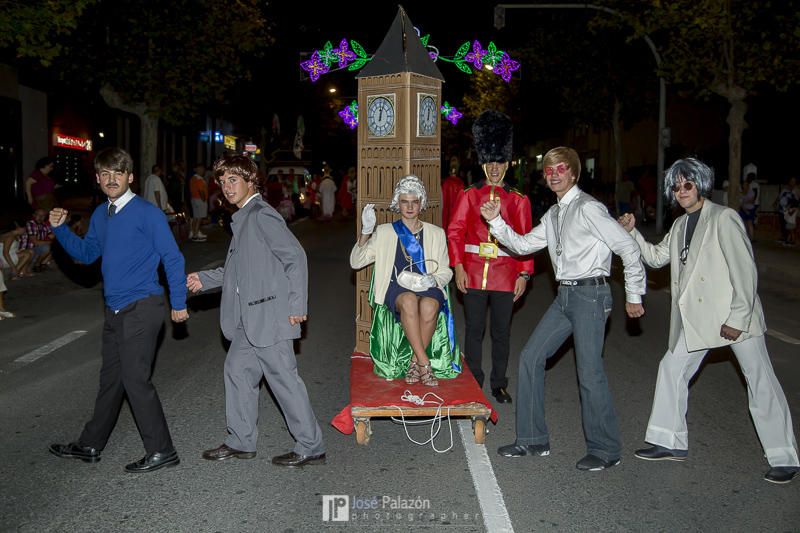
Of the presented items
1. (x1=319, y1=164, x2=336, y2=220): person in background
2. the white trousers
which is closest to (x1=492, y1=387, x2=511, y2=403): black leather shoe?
the white trousers

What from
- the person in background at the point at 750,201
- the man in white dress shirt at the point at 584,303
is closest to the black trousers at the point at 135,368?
the man in white dress shirt at the point at 584,303

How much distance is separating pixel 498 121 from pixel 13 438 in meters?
4.41

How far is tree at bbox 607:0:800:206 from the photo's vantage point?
20.3 m

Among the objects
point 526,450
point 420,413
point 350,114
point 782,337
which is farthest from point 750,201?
point 420,413

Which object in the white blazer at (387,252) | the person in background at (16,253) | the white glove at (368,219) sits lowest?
the person in background at (16,253)

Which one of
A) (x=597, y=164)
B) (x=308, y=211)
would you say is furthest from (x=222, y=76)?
(x=597, y=164)

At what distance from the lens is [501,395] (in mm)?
7109

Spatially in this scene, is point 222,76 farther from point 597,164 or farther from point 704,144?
point 597,164

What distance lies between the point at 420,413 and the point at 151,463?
177 cm

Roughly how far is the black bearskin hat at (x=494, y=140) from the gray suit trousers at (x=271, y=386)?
260cm

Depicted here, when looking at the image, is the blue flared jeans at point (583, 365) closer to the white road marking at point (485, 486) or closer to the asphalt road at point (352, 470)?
the asphalt road at point (352, 470)

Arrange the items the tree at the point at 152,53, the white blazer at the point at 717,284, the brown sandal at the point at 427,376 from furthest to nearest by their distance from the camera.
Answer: the tree at the point at 152,53
the brown sandal at the point at 427,376
the white blazer at the point at 717,284

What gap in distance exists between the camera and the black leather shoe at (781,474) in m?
5.15

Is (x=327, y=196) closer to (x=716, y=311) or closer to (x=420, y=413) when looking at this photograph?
(x=420, y=413)
